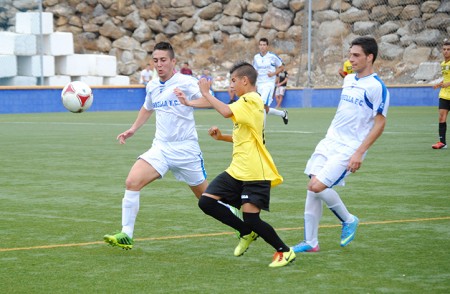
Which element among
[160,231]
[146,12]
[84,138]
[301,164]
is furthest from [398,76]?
[160,231]

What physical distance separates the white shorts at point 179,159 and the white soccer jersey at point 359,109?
4.58 ft

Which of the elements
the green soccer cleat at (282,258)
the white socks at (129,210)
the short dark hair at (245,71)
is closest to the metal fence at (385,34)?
the white socks at (129,210)

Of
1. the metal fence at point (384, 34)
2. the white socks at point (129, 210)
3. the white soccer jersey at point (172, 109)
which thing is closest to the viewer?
the white socks at point (129, 210)

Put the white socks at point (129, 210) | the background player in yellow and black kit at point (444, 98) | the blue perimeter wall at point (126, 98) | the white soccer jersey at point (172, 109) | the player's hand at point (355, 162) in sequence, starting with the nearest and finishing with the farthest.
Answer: the player's hand at point (355, 162), the white socks at point (129, 210), the white soccer jersey at point (172, 109), the background player in yellow and black kit at point (444, 98), the blue perimeter wall at point (126, 98)

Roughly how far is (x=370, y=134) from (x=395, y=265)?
112 cm

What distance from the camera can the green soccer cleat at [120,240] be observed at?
794cm

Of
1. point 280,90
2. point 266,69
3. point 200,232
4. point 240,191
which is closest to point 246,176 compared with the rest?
point 240,191

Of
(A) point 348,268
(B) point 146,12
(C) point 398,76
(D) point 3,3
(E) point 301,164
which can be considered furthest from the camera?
(B) point 146,12

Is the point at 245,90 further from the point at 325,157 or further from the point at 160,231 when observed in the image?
the point at 160,231

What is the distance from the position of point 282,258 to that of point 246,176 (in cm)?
68

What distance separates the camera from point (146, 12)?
48.7 meters

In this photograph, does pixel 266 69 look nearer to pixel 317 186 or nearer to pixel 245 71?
pixel 317 186

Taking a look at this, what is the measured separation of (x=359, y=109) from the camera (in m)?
8.16

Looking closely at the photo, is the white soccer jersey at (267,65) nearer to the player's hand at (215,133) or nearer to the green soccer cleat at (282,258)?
the player's hand at (215,133)
